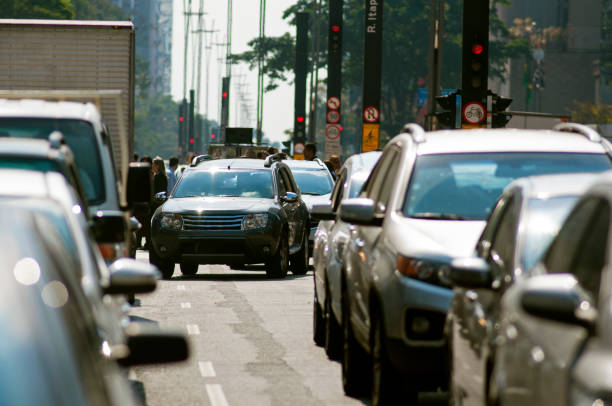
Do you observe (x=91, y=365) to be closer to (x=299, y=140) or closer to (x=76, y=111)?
(x=76, y=111)

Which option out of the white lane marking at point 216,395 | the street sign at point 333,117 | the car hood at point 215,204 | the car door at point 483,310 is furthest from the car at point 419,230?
the street sign at point 333,117

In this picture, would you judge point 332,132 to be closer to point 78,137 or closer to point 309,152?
point 309,152

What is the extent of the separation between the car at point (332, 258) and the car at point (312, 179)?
37.6 feet

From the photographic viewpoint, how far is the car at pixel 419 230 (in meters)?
8.39

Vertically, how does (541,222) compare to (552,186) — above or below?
below

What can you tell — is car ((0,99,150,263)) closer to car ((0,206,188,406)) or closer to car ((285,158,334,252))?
car ((0,206,188,406))

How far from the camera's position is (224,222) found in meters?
20.5

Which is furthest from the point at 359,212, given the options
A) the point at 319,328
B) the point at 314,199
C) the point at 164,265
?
the point at 314,199

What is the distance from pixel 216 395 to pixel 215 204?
10931 mm

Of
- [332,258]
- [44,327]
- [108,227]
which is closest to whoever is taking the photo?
[44,327]

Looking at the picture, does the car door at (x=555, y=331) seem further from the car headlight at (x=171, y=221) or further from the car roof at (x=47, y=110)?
→ the car headlight at (x=171, y=221)

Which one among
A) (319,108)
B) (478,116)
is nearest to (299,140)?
(478,116)

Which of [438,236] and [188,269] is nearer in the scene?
[438,236]

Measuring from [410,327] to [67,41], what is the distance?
11.5m
